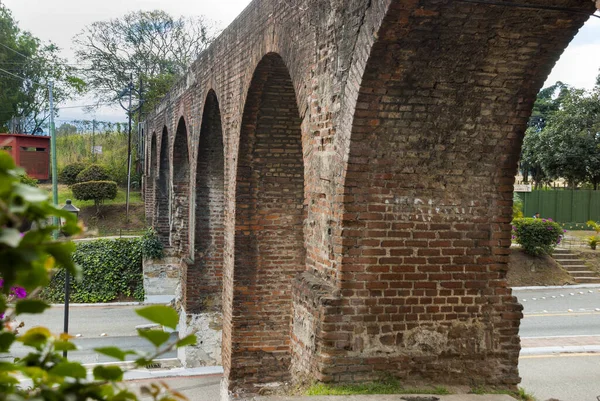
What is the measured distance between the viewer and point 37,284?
100cm

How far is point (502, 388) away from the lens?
4973 mm

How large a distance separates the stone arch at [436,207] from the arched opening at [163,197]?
628 inches

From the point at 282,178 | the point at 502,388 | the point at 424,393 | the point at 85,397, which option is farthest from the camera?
the point at 282,178

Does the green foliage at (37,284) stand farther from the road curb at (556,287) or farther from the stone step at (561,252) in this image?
the stone step at (561,252)

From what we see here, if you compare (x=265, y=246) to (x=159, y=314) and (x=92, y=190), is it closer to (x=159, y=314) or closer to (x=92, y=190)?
(x=159, y=314)

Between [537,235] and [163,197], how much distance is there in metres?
12.1

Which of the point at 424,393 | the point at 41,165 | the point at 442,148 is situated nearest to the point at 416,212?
the point at 442,148

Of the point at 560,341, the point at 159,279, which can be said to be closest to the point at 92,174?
the point at 159,279

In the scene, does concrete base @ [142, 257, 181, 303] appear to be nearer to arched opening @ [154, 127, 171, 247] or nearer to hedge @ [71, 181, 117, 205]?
arched opening @ [154, 127, 171, 247]

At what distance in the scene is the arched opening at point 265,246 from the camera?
28.1 ft

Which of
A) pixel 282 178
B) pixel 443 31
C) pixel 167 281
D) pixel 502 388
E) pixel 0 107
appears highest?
pixel 0 107

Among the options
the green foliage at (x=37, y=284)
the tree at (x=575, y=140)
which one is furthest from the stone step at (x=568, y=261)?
the green foliage at (x=37, y=284)

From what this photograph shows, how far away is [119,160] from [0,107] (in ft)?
28.6

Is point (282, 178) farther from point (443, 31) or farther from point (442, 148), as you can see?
point (443, 31)
